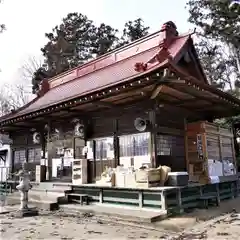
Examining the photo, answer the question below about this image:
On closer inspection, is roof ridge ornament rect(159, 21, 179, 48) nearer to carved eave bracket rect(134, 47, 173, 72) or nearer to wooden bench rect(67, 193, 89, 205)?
carved eave bracket rect(134, 47, 173, 72)

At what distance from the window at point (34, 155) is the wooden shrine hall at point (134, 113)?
0.16 ft

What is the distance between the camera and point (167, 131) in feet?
29.7

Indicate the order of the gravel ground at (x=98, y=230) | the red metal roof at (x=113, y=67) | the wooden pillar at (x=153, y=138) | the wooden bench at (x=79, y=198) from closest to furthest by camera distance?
1. the gravel ground at (x=98, y=230)
2. the wooden pillar at (x=153, y=138)
3. the wooden bench at (x=79, y=198)
4. the red metal roof at (x=113, y=67)

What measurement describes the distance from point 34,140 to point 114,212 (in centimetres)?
655

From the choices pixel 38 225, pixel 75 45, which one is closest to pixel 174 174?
pixel 38 225

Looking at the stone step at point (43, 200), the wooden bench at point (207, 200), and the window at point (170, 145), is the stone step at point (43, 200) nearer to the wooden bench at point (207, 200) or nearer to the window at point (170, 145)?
the window at point (170, 145)

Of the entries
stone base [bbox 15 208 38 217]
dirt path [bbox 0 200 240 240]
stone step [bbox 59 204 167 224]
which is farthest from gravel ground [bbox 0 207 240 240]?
stone base [bbox 15 208 38 217]

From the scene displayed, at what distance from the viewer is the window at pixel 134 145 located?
8741 millimetres

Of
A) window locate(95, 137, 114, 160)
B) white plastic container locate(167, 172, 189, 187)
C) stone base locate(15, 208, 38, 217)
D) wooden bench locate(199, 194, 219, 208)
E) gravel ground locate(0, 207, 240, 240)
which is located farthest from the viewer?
window locate(95, 137, 114, 160)

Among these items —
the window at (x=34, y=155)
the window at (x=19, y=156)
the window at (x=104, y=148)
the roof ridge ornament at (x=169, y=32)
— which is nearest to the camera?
the window at (x=104, y=148)

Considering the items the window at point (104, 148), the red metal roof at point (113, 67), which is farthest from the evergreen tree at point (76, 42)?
the window at point (104, 148)

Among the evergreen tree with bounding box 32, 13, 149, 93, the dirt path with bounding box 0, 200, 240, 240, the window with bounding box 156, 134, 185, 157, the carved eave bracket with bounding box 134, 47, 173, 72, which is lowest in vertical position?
the dirt path with bounding box 0, 200, 240, 240

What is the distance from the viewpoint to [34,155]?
13156 millimetres

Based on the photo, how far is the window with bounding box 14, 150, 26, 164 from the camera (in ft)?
45.0
